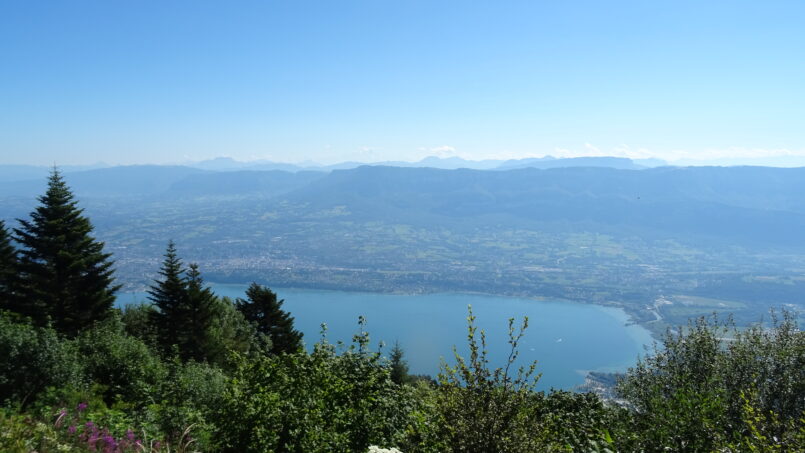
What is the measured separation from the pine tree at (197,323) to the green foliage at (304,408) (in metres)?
17.8

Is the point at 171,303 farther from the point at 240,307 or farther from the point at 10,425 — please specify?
the point at 10,425

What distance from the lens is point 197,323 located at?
82.2ft

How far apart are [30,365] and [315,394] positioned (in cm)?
936

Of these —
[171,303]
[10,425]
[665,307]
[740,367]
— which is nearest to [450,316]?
[665,307]

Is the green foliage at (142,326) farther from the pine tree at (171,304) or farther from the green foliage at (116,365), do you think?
the green foliage at (116,365)

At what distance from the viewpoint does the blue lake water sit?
102 metres

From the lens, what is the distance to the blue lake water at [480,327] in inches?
4028

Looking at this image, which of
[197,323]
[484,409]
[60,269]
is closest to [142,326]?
[197,323]

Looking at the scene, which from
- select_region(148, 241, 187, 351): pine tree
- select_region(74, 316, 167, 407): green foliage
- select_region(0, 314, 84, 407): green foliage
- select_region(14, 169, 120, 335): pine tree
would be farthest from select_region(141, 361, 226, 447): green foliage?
select_region(148, 241, 187, 351): pine tree

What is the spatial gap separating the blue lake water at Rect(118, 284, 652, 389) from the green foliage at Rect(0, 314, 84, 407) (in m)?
78.7

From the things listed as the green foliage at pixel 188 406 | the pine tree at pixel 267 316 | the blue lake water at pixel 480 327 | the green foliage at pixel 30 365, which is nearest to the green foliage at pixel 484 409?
the green foliage at pixel 188 406

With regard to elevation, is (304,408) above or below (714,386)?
above

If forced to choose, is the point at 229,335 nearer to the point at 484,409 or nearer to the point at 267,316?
the point at 267,316

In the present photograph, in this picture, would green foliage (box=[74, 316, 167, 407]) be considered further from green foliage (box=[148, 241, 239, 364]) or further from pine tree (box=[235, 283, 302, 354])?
pine tree (box=[235, 283, 302, 354])
